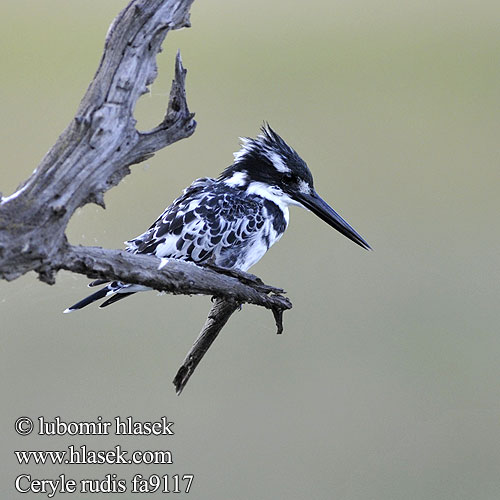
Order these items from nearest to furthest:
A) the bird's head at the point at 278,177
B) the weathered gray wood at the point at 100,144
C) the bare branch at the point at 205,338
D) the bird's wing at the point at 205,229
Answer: the weathered gray wood at the point at 100,144 < the bare branch at the point at 205,338 < the bird's wing at the point at 205,229 < the bird's head at the point at 278,177

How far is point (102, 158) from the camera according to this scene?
4.33ft

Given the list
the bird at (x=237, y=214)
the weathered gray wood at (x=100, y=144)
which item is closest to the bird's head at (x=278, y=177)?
the bird at (x=237, y=214)

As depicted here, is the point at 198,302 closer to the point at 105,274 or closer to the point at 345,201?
the point at 345,201

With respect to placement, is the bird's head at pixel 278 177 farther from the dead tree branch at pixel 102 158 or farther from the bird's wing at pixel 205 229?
the dead tree branch at pixel 102 158

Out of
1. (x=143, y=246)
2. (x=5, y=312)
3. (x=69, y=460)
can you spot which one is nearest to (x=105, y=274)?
(x=143, y=246)

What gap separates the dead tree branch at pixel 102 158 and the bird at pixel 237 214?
1.82 feet

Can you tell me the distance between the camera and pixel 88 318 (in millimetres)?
3701

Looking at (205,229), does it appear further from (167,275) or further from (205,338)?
(167,275)

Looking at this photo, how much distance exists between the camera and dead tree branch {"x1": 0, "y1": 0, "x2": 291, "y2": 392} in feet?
4.07

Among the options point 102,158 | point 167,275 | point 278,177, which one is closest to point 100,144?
point 102,158

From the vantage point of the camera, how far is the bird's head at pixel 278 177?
2.20 meters

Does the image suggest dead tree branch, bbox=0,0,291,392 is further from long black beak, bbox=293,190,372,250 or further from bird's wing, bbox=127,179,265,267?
long black beak, bbox=293,190,372,250

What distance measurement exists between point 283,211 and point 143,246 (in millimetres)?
456

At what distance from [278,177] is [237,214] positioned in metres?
0.20
